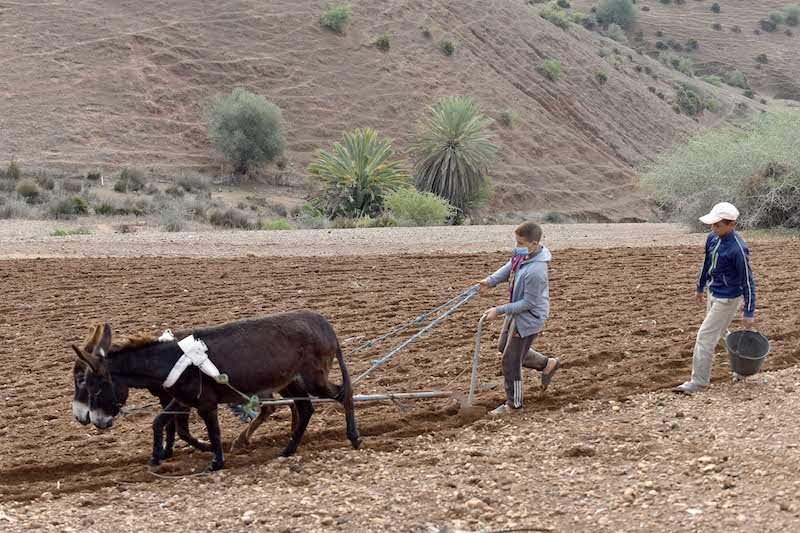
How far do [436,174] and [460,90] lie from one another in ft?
59.6

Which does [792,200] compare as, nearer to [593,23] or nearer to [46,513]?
[46,513]

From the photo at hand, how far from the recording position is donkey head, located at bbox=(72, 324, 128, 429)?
6.46 m

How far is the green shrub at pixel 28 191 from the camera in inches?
1232

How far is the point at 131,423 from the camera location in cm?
823

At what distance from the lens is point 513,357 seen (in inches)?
311

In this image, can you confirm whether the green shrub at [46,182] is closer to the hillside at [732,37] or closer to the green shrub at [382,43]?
the green shrub at [382,43]

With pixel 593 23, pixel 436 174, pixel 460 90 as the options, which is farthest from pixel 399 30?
pixel 593 23

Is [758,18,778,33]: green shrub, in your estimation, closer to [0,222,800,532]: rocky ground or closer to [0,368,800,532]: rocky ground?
[0,222,800,532]: rocky ground

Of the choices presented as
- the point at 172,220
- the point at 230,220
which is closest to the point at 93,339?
the point at 172,220

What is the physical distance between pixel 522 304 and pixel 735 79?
77.2 meters

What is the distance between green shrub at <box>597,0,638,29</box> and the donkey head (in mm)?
81970

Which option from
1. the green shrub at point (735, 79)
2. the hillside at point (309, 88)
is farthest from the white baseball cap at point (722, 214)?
the green shrub at point (735, 79)

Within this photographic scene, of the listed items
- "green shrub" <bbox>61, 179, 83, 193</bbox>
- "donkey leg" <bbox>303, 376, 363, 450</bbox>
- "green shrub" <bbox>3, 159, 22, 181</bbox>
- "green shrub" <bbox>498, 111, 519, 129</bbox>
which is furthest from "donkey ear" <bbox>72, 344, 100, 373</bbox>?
"green shrub" <bbox>498, 111, 519, 129</bbox>

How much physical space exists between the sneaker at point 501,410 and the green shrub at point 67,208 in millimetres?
23028
